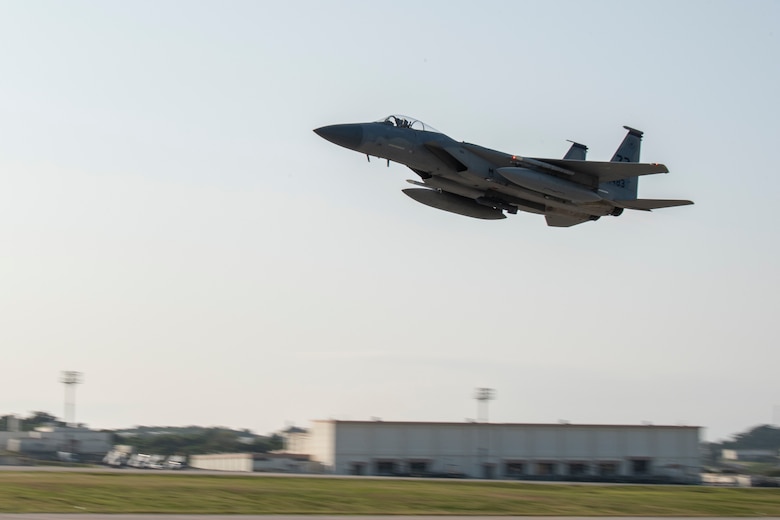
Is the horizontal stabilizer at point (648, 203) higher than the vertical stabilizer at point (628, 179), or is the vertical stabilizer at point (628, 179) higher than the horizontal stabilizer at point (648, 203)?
the vertical stabilizer at point (628, 179)

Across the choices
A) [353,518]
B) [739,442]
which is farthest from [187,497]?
[739,442]

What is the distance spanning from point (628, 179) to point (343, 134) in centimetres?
1249

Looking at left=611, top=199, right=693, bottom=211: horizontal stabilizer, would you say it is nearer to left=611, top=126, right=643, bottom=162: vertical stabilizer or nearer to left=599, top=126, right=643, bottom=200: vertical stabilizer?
left=599, top=126, right=643, bottom=200: vertical stabilizer

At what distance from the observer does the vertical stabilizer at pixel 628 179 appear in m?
38.2

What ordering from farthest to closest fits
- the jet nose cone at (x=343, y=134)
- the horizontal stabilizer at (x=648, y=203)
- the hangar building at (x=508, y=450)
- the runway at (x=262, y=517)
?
1. the hangar building at (x=508, y=450)
2. the horizontal stabilizer at (x=648, y=203)
3. the jet nose cone at (x=343, y=134)
4. the runway at (x=262, y=517)

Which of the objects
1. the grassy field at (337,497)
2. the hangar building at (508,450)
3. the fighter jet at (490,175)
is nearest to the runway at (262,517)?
the grassy field at (337,497)

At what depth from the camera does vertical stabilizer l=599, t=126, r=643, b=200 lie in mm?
38244

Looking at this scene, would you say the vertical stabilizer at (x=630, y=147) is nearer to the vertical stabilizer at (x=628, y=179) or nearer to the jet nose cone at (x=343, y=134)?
the vertical stabilizer at (x=628, y=179)

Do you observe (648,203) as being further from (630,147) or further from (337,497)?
(337,497)

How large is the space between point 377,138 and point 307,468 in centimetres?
3614

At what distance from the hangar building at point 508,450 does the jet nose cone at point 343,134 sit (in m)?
33.7

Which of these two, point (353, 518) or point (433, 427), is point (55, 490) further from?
point (433, 427)

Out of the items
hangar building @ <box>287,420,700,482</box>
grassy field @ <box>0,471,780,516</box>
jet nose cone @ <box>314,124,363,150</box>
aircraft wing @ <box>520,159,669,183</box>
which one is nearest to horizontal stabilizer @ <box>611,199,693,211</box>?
aircraft wing @ <box>520,159,669,183</box>

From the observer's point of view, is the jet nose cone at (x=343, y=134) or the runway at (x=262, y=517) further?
the jet nose cone at (x=343, y=134)
